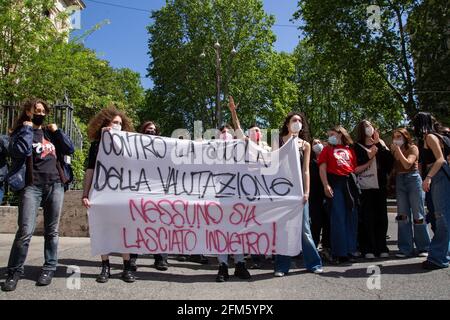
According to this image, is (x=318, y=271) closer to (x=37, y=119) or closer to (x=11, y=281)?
(x=11, y=281)

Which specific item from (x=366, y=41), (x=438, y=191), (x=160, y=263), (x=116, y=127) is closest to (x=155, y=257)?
(x=160, y=263)

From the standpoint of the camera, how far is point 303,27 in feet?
81.4

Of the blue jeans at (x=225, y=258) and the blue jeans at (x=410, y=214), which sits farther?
the blue jeans at (x=410, y=214)

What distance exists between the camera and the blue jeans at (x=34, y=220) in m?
4.26

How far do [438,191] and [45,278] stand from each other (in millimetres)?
4377

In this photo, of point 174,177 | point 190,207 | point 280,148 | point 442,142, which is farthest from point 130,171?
point 442,142

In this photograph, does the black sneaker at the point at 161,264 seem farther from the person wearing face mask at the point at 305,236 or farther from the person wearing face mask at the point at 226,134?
the person wearing face mask at the point at 226,134

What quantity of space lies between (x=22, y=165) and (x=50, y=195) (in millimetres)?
414

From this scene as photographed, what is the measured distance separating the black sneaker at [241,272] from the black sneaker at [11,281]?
221cm

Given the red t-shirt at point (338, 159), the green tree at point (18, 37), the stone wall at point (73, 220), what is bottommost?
the stone wall at point (73, 220)

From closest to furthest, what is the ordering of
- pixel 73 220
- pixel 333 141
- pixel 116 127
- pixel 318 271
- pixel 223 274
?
pixel 223 274 → pixel 318 271 → pixel 116 127 → pixel 333 141 → pixel 73 220

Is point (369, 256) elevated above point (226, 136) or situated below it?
below

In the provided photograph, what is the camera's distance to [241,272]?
Answer: 4.71m

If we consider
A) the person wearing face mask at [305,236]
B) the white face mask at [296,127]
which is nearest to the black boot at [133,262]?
the person wearing face mask at [305,236]
